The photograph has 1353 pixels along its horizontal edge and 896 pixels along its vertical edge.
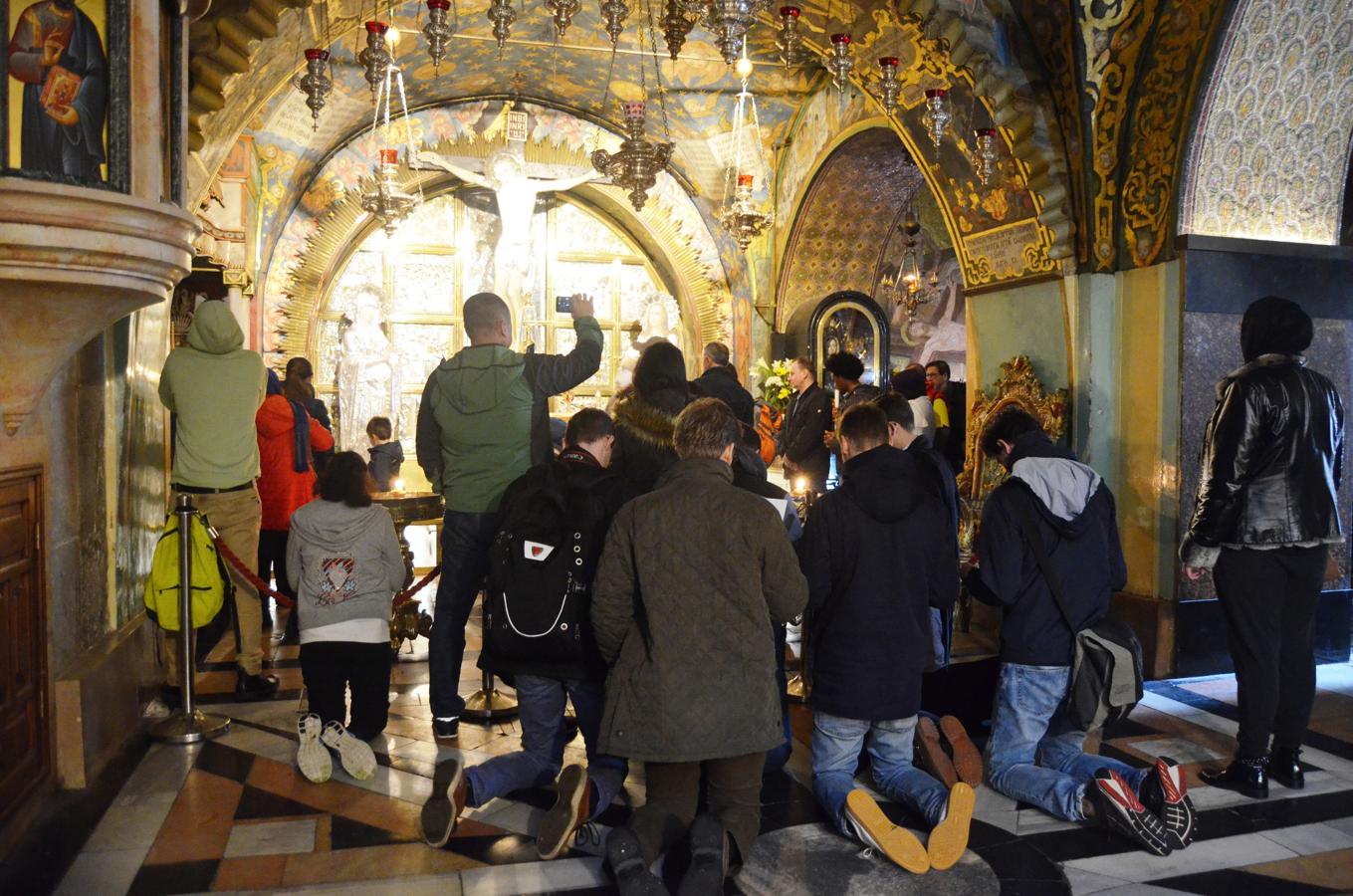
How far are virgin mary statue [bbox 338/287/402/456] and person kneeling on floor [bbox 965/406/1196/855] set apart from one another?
9189mm

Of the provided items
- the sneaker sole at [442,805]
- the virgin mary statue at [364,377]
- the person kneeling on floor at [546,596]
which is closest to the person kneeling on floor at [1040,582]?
the person kneeling on floor at [546,596]

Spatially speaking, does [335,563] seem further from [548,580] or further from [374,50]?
[374,50]

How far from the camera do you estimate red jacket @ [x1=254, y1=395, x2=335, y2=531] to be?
21.0 ft

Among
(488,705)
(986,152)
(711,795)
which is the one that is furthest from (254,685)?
(986,152)

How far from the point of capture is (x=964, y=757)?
382 centimetres

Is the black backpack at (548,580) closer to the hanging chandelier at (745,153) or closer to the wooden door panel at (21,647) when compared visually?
the wooden door panel at (21,647)

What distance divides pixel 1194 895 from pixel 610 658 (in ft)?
5.92

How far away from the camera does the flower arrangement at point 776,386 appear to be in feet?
33.5

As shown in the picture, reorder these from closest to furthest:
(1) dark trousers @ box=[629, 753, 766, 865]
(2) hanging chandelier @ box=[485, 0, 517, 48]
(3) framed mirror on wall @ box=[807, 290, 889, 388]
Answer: (1) dark trousers @ box=[629, 753, 766, 865]
(2) hanging chandelier @ box=[485, 0, 517, 48]
(3) framed mirror on wall @ box=[807, 290, 889, 388]

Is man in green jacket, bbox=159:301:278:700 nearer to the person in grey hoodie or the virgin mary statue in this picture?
the person in grey hoodie

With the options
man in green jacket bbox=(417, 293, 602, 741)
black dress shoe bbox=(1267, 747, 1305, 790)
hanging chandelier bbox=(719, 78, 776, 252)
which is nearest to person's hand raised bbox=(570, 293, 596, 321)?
man in green jacket bbox=(417, 293, 602, 741)

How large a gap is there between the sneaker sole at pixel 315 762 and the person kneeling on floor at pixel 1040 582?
243 centimetres

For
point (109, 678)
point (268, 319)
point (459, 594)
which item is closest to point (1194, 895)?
point (459, 594)

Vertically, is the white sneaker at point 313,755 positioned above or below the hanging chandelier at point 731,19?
below
